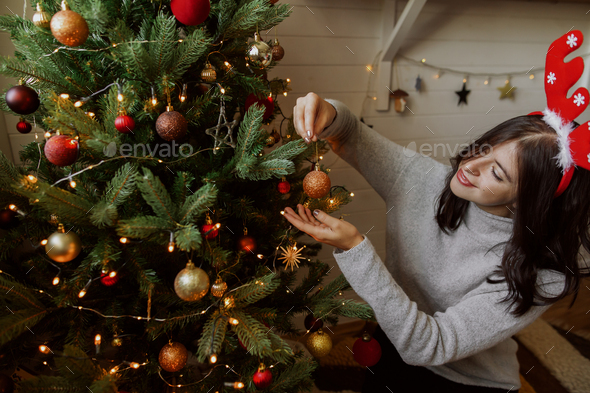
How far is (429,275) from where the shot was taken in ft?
3.25

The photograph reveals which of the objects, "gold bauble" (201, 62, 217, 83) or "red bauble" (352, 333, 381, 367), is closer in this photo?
"gold bauble" (201, 62, 217, 83)

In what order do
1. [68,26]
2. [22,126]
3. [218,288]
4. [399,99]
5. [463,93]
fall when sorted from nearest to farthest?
[68,26] < [218,288] < [22,126] < [399,99] < [463,93]

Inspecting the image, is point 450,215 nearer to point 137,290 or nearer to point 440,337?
point 440,337

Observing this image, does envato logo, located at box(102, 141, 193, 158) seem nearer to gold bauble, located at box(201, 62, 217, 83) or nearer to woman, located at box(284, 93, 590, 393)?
gold bauble, located at box(201, 62, 217, 83)

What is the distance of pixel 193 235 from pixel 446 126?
1.58 metres

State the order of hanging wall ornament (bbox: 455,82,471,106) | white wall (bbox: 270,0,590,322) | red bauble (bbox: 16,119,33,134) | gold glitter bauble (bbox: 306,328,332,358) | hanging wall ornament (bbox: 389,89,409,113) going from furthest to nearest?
hanging wall ornament (bbox: 455,82,471,106), hanging wall ornament (bbox: 389,89,409,113), white wall (bbox: 270,0,590,322), gold glitter bauble (bbox: 306,328,332,358), red bauble (bbox: 16,119,33,134)

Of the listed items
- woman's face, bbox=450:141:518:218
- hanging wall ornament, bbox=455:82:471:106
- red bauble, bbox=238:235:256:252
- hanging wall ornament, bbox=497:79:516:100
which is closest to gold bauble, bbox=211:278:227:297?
red bauble, bbox=238:235:256:252

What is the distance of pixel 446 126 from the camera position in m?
1.71

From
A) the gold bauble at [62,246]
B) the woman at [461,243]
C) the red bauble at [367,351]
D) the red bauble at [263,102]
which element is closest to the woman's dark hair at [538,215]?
the woman at [461,243]

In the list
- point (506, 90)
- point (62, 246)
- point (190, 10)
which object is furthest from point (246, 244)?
point (506, 90)

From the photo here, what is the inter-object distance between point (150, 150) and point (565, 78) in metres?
0.97

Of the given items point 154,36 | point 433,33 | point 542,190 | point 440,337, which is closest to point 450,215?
point 542,190

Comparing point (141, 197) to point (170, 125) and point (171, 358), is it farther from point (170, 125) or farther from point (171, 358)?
point (171, 358)

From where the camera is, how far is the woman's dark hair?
2.58 feet
